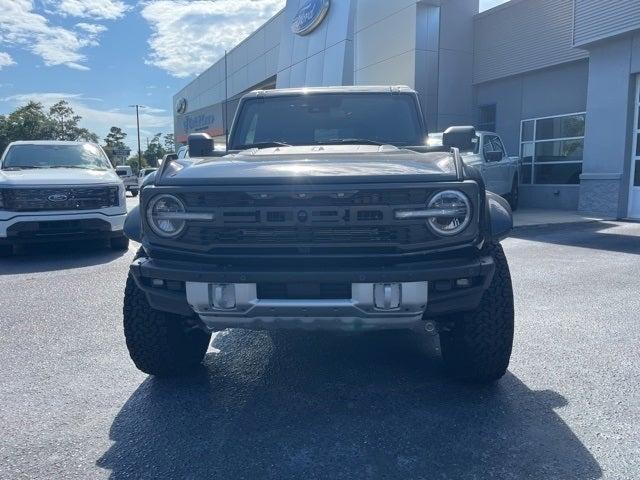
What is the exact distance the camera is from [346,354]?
3705 millimetres

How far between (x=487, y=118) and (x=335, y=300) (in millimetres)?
14929

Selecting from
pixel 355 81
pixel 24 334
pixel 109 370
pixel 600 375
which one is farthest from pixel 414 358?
pixel 355 81

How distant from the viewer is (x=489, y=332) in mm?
2922

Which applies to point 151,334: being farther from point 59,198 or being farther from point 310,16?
point 310,16

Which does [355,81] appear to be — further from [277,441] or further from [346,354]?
[277,441]

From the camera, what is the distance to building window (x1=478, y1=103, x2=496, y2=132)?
15.9 m

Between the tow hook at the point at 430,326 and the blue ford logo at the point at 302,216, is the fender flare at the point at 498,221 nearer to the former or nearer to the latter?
the tow hook at the point at 430,326

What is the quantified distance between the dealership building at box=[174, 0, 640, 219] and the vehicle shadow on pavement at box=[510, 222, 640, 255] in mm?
1712

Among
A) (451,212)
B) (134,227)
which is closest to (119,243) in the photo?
(134,227)

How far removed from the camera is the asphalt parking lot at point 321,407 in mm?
2377

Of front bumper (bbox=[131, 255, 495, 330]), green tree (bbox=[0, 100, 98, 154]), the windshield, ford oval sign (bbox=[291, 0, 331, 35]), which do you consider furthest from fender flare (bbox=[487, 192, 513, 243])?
green tree (bbox=[0, 100, 98, 154])

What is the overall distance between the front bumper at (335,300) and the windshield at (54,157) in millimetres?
6833

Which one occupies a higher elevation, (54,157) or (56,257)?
(54,157)

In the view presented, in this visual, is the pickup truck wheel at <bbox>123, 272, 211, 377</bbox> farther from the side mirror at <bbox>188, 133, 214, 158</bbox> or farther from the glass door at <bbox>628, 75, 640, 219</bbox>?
the glass door at <bbox>628, 75, 640, 219</bbox>
